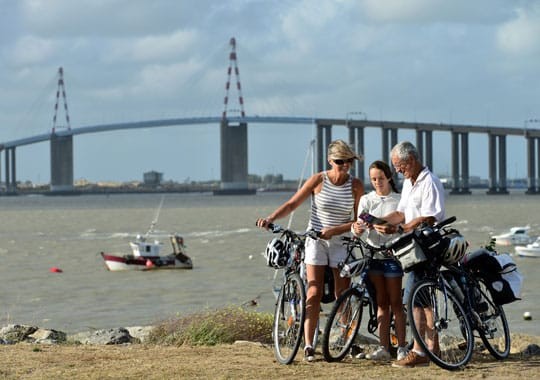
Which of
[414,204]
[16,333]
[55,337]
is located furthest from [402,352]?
[16,333]

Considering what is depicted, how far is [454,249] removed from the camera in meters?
6.99

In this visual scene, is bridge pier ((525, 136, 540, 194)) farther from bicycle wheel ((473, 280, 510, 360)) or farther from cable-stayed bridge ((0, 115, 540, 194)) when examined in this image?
bicycle wheel ((473, 280, 510, 360))

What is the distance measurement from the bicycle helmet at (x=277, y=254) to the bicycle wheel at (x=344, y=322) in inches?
18.3

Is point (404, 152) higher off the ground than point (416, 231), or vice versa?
point (404, 152)

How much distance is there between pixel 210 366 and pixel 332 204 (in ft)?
4.26

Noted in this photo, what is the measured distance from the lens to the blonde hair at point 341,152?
23.9 ft

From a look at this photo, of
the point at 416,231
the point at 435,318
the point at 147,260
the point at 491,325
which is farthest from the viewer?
the point at 147,260

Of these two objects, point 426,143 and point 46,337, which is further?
point 426,143

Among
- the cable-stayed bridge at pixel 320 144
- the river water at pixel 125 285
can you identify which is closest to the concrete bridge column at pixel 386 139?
the cable-stayed bridge at pixel 320 144

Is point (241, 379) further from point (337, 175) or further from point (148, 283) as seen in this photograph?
point (148, 283)

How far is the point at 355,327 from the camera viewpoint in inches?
282

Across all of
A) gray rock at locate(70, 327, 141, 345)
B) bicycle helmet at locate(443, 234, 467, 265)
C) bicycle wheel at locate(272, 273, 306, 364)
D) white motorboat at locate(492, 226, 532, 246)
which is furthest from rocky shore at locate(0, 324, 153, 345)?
white motorboat at locate(492, 226, 532, 246)

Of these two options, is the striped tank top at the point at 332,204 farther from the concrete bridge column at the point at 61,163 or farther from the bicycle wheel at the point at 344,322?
the concrete bridge column at the point at 61,163

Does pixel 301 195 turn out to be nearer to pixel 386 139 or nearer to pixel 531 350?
pixel 531 350
